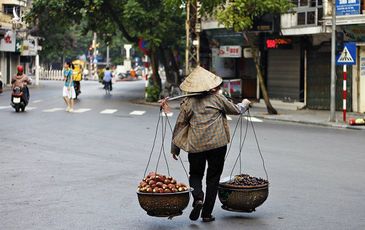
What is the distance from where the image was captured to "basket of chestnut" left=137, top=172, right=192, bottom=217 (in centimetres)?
709

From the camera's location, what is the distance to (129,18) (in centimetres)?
3334

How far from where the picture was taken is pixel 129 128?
19.4 m

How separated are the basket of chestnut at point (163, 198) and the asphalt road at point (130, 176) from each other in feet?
0.87

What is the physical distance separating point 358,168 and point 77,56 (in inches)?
3739

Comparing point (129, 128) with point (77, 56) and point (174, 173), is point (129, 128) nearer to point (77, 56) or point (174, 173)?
point (174, 173)

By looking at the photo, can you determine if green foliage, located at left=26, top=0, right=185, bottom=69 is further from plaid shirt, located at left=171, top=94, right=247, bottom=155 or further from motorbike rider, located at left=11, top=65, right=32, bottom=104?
plaid shirt, located at left=171, top=94, right=247, bottom=155

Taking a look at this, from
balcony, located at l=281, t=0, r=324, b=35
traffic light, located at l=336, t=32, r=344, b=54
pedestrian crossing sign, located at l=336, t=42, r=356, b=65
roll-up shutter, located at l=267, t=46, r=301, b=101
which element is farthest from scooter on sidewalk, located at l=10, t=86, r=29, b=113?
roll-up shutter, located at l=267, t=46, r=301, b=101

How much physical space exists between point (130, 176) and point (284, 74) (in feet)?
74.8

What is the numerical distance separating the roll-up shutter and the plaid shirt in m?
24.5

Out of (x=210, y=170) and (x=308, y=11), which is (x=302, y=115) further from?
(x=210, y=170)

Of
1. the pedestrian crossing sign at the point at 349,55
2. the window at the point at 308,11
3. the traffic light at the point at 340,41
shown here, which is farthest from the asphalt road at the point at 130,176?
the window at the point at 308,11

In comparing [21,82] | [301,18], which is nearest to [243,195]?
[21,82]

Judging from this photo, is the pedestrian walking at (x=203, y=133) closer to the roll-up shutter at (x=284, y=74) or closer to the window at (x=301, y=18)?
the window at (x=301, y=18)

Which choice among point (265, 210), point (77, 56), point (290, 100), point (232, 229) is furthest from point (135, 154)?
point (77, 56)
